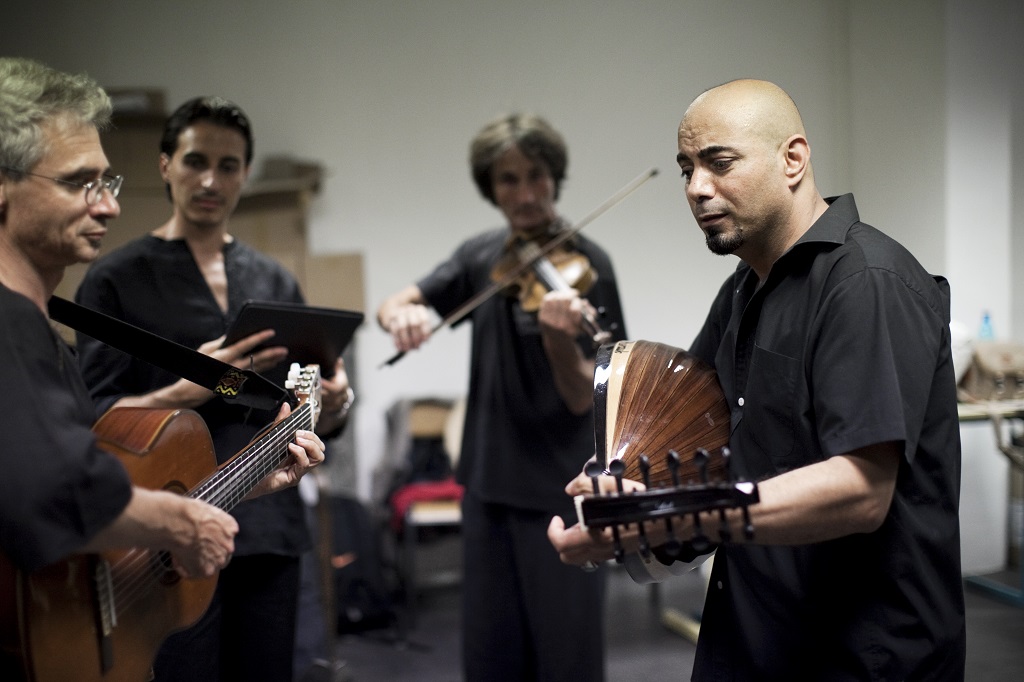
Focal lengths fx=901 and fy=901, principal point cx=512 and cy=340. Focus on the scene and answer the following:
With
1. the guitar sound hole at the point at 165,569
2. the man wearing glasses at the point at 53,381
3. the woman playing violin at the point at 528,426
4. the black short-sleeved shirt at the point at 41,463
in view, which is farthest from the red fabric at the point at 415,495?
the black short-sleeved shirt at the point at 41,463

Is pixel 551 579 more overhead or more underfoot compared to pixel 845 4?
more underfoot

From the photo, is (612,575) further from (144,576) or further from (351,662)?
(144,576)

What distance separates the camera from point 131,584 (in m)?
1.25

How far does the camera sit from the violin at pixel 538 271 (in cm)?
224

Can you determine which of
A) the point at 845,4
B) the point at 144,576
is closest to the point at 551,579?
the point at 144,576

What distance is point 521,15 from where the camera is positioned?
2621 millimetres

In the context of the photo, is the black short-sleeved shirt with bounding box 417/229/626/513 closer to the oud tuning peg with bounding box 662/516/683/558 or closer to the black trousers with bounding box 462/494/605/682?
the black trousers with bounding box 462/494/605/682

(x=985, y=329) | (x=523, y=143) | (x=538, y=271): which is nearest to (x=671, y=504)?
(x=538, y=271)

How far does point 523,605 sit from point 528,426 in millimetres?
438

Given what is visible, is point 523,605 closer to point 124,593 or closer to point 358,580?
point 124,593

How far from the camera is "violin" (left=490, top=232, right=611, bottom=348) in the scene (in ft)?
7.36

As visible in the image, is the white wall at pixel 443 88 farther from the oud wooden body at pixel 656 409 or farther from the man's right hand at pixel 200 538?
the man's right hand at pixel 200 538

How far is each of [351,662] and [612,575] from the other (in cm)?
122

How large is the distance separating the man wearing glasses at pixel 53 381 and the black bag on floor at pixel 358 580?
2.45m
